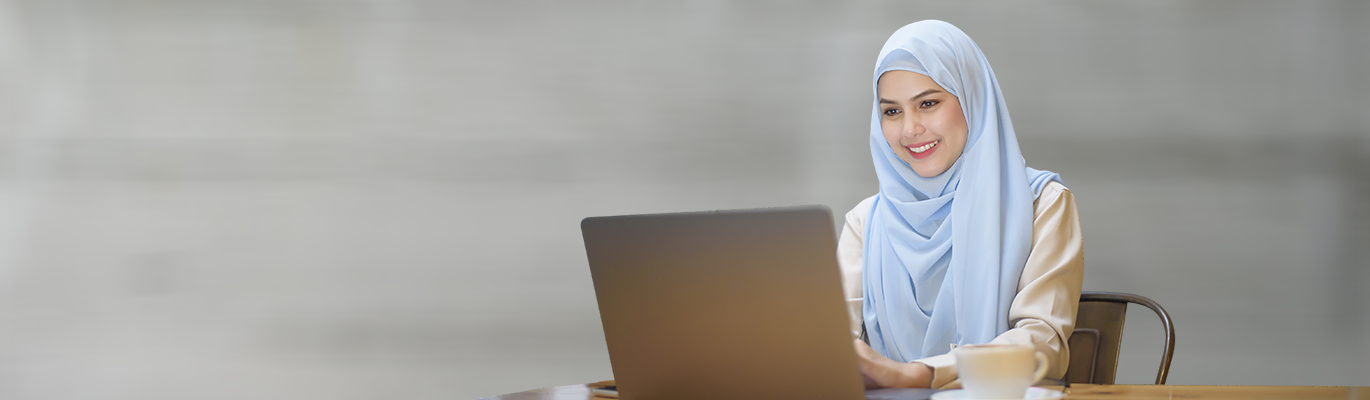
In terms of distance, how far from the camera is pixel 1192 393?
3.17ft

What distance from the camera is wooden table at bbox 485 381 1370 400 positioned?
3.03ft

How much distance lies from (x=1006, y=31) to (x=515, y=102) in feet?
4.47

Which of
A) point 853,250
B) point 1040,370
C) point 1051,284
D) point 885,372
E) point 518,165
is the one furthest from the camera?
point 518,165

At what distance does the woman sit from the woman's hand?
0.42 meters

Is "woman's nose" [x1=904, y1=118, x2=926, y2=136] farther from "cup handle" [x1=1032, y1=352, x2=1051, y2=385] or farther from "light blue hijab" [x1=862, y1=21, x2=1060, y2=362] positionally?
"cup handle" [x1=1032, y1=352, x2=1051, y2=385]

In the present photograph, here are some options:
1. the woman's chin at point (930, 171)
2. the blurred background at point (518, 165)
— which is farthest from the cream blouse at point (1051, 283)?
the blurred background at point (518, 165)

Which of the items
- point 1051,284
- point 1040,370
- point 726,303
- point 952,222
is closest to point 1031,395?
point 1040,370

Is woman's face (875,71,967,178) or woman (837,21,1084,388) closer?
woman (837,21,1084,388)

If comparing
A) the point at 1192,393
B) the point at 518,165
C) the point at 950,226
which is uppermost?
the point at 518,165

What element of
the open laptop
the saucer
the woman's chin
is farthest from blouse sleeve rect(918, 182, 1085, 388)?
the open laptop

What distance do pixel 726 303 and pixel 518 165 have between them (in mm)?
1912

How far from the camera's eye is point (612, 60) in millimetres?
2590

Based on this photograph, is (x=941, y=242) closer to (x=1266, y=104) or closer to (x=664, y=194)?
(x=664, y=194)

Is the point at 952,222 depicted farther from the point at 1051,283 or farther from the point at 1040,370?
the point at 1040,370
